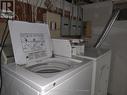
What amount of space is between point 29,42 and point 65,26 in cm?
119

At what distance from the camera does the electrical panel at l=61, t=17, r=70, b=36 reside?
7.90 feet

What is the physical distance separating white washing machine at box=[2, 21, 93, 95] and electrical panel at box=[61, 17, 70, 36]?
0.69 metres

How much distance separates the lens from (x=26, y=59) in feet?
4.53

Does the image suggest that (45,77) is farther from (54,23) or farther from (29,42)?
(54,23)

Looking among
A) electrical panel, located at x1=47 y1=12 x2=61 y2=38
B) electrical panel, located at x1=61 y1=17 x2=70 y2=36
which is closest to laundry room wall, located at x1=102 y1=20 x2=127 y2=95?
electrical panel, located at x1=61 y1=17 x2=70 y2=36

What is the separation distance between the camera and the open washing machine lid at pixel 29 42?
1.32 metres

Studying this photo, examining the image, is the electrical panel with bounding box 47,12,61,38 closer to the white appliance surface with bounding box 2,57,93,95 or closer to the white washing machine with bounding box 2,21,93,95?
the white washing machine with bounding box 2,21,93,95

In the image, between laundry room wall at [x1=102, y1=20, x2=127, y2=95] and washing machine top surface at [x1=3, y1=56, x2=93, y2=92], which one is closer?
washing machine top surface at [x1=3, y1=56, x2=93, y2=92]

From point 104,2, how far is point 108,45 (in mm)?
1108

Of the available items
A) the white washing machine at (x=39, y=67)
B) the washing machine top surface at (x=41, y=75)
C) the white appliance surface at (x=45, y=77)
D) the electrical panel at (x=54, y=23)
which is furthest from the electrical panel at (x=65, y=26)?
the white appliance surface at (x=45, y=77)

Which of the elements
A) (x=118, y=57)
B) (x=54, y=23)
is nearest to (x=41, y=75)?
(x=54, y=23)

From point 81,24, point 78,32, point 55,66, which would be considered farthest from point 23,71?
point 81,24

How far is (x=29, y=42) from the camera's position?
147cm

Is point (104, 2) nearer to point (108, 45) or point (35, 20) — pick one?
point (108, 45)
